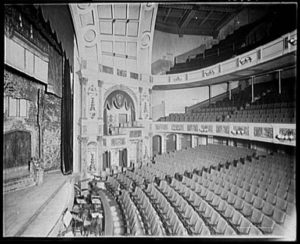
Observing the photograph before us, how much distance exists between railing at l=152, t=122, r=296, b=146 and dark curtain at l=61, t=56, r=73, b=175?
78cm

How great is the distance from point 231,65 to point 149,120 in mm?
1092

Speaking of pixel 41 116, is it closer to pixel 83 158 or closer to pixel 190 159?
pixel 83 158

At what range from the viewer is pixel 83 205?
190cm

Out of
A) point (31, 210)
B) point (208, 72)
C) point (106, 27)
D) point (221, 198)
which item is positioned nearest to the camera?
point (31, 210)

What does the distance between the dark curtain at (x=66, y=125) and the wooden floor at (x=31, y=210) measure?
7.8 inches

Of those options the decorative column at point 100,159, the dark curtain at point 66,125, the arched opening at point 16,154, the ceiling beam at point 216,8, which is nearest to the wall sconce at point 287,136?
the ceiling beam at point 216,8

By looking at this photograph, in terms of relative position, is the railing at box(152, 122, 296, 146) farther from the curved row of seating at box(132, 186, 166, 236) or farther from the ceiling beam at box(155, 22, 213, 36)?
the ceiling beam at box(155, 22, 213, 36)

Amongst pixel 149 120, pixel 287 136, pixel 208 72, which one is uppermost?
pixel 208 72

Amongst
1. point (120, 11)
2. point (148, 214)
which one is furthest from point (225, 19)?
point (148, 214)

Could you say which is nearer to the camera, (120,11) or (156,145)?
(120,11)

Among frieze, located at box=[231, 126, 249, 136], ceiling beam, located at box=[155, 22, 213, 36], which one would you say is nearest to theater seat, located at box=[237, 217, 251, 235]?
frieze, located at box=[231, 126, 249, 136]

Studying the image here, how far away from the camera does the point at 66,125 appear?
1833mm

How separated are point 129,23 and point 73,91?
84 cm

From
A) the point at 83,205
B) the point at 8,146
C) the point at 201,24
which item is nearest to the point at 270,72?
the point at 201,24
